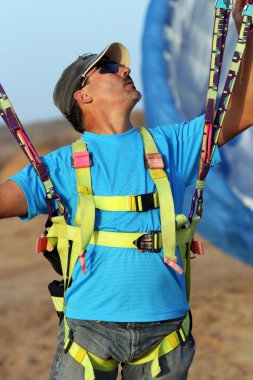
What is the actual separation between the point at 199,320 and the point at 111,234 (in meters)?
3.72

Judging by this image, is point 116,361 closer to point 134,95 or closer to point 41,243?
point 41,243

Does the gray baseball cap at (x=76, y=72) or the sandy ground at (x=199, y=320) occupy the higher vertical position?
the gray baseball cap at (x=76, y=72)

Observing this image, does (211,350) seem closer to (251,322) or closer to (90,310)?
Result: (251,322)

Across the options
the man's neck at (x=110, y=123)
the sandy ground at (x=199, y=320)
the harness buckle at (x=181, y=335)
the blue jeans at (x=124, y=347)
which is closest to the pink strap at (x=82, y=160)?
the man's neck at (x=110, y=123)

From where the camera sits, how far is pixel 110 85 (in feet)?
8.10

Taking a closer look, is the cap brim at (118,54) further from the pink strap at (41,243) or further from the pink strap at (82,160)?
the pink strap at (41,243)

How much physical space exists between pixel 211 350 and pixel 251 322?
0.64 meters

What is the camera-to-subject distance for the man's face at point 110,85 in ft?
7.98

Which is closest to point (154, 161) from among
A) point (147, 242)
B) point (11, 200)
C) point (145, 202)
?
point (145, 202)

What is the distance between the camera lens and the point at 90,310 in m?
2.30

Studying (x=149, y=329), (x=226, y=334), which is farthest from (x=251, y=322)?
(x=149, y=329)

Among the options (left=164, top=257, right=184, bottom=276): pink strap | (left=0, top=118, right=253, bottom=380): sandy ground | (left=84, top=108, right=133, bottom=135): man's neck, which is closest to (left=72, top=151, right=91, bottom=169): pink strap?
(left=84, top=108, right=133, bottom=135): man's neck

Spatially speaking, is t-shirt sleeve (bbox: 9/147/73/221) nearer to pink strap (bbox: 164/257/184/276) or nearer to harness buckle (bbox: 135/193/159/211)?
harness buckle (bbox: 135/193/159/211)

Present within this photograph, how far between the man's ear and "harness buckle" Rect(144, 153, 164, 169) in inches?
11.2
